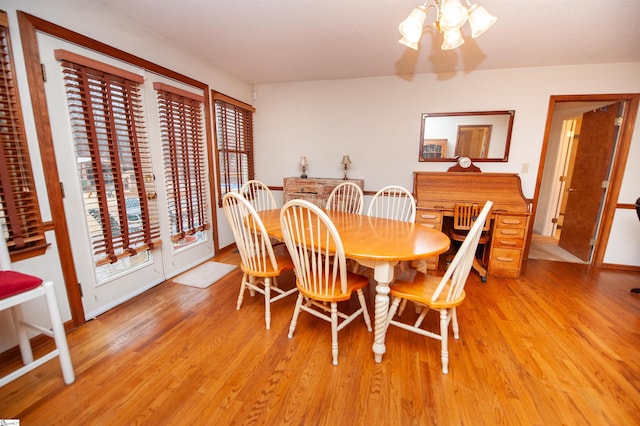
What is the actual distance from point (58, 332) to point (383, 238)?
180cm

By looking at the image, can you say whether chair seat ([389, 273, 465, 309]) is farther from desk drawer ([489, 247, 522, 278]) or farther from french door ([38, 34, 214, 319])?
french door ([38, 34, 214, 319])

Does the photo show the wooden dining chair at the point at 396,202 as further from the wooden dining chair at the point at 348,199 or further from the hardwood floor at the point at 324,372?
the hardwood floor at the point at 324,372

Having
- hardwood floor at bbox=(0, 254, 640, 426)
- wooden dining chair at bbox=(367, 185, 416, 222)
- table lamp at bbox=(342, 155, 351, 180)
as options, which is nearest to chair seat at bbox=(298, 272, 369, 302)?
hardwood floor at bbox=(0, 254, 640, 426)

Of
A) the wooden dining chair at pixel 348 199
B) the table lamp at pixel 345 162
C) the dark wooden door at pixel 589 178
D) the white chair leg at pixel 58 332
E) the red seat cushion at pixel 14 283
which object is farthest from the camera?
the table lamp at pixel 345 162

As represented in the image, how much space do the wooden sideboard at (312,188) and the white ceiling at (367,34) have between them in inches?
52.8

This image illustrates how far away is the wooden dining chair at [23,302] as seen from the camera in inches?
47.2

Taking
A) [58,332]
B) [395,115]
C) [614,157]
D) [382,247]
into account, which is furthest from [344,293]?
[614,157]

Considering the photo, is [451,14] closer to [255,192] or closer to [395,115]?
[395,115]

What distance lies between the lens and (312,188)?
140 inches

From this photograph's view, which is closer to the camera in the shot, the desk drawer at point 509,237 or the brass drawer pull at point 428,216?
the desk drawer at point 509,237

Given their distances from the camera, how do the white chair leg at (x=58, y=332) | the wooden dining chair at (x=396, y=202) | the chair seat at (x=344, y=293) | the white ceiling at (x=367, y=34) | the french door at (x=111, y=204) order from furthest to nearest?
the wooden dining chair at (x=396, y=202) < the white ceiling at (x=367, y=34) < the french door at (x=111, y=204) < the chair seat at (x=344, y=293) < the white chair leg at (x=58, y=332)

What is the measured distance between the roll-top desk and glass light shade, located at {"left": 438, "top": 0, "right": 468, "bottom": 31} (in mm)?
1825

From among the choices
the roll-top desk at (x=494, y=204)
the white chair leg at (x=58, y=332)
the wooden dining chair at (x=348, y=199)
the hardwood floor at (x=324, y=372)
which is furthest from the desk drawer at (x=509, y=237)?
the white chair leg at (x=58, y=332)

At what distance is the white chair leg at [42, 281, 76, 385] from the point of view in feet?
4.26
